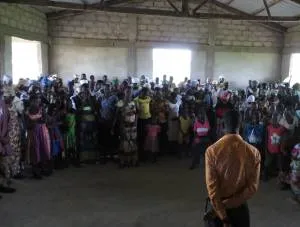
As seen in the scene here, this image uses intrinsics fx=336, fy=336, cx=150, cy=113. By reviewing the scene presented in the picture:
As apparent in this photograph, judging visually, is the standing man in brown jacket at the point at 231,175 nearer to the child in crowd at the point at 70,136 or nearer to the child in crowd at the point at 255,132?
the child in crowd at the point at 255,132

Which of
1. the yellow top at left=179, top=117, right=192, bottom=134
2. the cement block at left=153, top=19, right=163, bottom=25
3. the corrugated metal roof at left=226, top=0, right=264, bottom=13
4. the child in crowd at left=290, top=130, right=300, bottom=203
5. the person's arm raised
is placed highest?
the corrugated metal roof at left=226, top=0, right=264, bottom=13

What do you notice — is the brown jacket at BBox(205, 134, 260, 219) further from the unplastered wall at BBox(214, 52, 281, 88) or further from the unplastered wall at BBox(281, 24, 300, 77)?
the unplastered wall at BBox(281, 24, 300, 77)

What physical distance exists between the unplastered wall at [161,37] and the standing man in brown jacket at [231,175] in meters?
11.2

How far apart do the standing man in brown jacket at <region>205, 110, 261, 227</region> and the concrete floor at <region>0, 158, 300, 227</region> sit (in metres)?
2.06

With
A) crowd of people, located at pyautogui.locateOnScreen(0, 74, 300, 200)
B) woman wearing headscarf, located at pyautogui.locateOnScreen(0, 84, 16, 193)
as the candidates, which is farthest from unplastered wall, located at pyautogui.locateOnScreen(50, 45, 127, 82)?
woman wearing headscarf, located at pyautogui.locateOnScreen(0, 84, 16, 193)

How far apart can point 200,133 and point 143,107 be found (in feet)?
4.23

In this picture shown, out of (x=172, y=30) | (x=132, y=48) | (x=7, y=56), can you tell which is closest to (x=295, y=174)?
(x=7, y=56)

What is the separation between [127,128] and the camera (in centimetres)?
663

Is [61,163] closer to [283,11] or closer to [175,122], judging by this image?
[175,122]

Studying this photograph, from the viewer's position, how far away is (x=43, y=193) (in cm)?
535

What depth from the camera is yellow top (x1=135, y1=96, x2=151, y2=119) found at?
6.97m

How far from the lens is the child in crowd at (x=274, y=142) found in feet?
19.4

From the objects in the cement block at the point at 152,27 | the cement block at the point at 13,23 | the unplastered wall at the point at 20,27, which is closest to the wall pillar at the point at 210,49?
the cement block at the point at 152,27

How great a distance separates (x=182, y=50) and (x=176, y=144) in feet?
23.1
